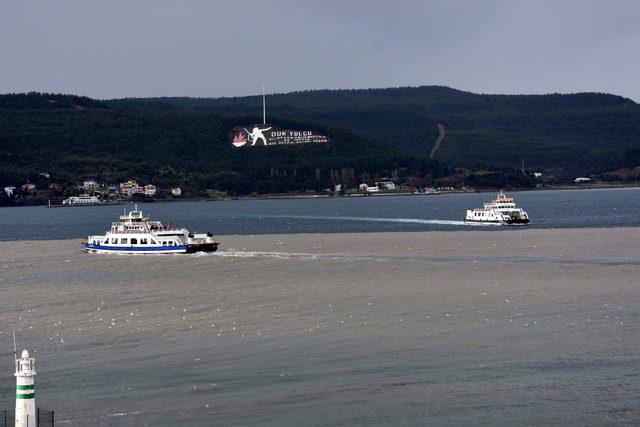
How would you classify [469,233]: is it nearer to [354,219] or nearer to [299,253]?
[299,253]

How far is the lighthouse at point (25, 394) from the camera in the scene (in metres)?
25.1

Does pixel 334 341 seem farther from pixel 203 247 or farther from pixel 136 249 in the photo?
pixel 136 249

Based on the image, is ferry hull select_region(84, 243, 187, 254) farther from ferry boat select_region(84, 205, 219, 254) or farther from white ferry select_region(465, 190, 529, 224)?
white ferry select_region(465, 190, 529, 224)

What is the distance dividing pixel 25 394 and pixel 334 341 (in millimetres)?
23542

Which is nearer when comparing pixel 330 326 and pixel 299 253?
pixel 330 326

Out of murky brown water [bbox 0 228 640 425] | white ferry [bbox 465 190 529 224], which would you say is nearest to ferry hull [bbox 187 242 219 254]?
murky brown water [bbox 0 228 640 425]

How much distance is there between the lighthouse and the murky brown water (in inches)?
376

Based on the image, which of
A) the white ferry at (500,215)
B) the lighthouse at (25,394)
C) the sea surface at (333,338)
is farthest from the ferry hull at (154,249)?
the lighthouse at (25,394)

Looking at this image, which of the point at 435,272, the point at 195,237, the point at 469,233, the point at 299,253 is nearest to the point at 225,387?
the point at 435,272

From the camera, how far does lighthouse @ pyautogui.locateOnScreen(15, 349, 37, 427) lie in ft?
82.3

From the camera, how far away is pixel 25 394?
25594 millimetres

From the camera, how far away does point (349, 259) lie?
91250 mm

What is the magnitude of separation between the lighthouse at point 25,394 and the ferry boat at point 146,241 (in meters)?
77.4

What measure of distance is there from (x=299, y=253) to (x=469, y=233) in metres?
33.8
